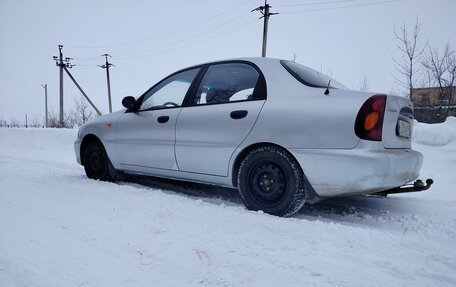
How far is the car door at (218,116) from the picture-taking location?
3.04m

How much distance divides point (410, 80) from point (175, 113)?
14935mm

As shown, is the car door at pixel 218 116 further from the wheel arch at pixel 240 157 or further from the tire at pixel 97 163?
the tire at pixel 97 163

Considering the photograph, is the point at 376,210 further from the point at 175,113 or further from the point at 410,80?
the point at 410,80

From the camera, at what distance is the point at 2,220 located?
260 centimetres

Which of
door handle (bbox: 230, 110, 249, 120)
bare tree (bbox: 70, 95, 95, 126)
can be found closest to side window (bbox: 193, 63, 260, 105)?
door handle (bbox: 230, 110, 249, 120)

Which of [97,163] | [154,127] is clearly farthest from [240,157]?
[97,163]

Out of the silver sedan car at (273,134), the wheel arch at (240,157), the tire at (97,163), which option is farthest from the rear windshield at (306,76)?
the tire at (97,163)

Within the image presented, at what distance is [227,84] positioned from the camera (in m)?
3.35

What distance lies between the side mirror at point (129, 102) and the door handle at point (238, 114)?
1.69 m

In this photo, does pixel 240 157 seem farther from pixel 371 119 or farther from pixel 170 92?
pixel 170 92

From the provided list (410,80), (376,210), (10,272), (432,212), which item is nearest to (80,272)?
(10,272)

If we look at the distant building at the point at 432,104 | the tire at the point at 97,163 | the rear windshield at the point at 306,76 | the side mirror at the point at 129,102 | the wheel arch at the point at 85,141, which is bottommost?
the tire at the point at 97,163

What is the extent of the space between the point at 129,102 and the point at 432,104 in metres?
14.2

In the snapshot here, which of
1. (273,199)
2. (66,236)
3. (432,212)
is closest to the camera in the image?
(66,236)
